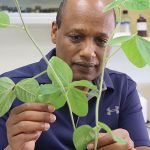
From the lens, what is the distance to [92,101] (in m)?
1.08

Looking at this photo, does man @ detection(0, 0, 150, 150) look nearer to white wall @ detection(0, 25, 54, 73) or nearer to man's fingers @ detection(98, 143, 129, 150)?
man's fingers @ detection(98, 143, 129, 150)

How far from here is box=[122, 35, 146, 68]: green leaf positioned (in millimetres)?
524

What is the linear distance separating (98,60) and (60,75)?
32cm

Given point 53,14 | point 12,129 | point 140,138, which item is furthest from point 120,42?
point 53,14

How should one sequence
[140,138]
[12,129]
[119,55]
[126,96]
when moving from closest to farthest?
[12,129]
[140,138]
[126,96]
[119,55]

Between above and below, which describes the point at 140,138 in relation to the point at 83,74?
below

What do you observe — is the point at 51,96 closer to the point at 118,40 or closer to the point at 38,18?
the point at 118,40

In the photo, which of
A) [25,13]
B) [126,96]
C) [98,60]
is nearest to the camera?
[98,60]

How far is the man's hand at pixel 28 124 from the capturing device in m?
0.66

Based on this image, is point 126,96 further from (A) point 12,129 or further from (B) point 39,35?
(B) point 39,35

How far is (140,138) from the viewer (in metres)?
1.05

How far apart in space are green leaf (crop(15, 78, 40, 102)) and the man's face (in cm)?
26

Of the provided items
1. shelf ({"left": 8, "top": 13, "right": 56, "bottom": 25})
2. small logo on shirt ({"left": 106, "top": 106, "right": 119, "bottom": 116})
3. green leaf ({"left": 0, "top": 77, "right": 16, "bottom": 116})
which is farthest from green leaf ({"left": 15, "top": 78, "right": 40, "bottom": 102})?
shelf ({"left": 8, "top": 13, "right": 56, "bottom": 25})

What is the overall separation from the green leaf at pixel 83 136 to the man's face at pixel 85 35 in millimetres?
282
